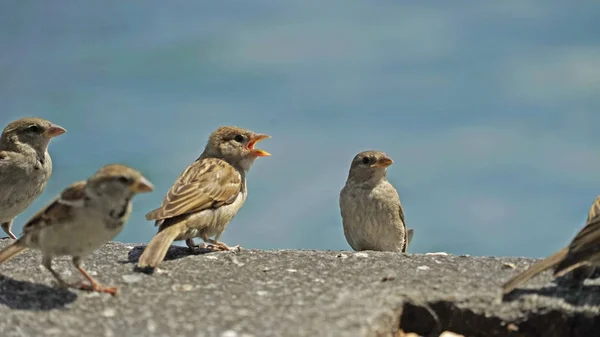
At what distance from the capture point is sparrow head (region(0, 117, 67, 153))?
948 centimetres

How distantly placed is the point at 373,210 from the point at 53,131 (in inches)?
154

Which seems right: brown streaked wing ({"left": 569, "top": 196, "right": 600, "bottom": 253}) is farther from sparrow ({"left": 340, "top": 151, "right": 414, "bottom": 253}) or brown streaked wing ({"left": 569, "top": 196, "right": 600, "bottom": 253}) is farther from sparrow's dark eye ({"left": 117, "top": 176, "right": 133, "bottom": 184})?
sparrow ({"left": 340, "top": 151, "right": 414, "bottom": 253})

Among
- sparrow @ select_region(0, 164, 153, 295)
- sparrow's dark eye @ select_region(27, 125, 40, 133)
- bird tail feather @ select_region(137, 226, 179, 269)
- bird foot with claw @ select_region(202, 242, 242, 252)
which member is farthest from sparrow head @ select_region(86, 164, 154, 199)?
sparrow's dark eye @ select_region(27, 125, 40, 133)

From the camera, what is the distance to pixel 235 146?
8.59 metres

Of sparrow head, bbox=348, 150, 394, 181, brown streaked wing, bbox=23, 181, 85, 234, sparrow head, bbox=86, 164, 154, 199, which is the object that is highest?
sparrow head, bbox=348, 150, 394, 181

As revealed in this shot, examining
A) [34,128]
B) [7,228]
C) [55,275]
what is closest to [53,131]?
[34,128]

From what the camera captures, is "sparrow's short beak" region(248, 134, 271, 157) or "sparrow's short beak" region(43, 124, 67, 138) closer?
"sparrow's short beak" region(248, 134, 271, 157)

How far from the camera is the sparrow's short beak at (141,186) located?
531cm

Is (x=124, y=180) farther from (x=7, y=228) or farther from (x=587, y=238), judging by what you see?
(x=7, y=228)

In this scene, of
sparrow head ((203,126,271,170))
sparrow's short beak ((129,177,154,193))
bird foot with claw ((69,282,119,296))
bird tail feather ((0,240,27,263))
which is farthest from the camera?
sparrow head ((203,126,271,170))

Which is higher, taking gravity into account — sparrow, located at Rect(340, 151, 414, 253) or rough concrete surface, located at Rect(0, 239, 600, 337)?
sparrow, located at Rect(340, 151, 414, 253)

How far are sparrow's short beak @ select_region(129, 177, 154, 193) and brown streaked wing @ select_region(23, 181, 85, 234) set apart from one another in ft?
1.24

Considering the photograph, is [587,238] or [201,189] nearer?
[587,238]

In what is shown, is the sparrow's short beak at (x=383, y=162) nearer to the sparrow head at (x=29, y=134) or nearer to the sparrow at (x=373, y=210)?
the sparrow at (x=373, y=210)
